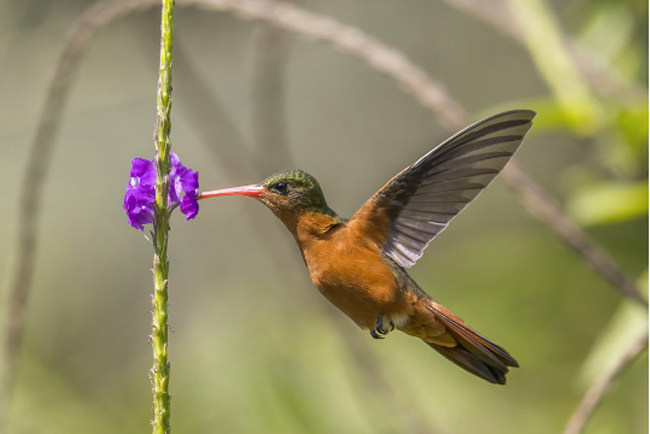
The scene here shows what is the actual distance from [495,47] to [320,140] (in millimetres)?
1473

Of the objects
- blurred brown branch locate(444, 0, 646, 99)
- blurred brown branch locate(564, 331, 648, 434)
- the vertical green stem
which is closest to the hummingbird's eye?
the vertical green stem

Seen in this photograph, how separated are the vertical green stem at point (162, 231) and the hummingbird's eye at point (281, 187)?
57 centimetres

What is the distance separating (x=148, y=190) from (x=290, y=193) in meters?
0.58

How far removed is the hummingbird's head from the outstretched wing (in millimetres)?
147

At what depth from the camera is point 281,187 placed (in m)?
1.92

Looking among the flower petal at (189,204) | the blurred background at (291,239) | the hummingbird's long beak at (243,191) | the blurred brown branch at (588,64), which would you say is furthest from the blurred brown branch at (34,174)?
the blurred brown branch at (588,64)

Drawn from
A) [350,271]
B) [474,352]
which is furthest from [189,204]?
[474,352]

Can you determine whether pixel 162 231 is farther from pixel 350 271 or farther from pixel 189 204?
pixel 350 271

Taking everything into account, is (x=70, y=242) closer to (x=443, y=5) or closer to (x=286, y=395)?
(x=286, y=395)

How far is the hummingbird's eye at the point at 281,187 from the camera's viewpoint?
1.91m

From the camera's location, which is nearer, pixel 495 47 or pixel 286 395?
pixel 286 395

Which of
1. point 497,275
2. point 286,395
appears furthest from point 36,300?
point 497,275

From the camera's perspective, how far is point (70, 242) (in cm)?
514

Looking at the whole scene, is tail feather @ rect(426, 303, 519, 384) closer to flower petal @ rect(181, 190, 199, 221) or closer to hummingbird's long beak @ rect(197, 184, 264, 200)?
hummingbird's long beak @ rect(197, 184, 264, 200)
